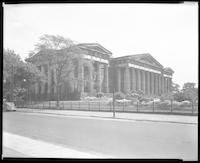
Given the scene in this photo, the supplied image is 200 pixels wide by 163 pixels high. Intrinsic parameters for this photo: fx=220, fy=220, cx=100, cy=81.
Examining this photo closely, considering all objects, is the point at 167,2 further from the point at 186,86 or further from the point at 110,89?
the point at 110,89

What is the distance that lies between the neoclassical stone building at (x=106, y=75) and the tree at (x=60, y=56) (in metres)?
0.11

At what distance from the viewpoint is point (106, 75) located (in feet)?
17.8

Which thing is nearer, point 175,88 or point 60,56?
point 175,88

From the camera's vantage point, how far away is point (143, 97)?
5762mm

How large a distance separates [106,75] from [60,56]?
1.41 metres

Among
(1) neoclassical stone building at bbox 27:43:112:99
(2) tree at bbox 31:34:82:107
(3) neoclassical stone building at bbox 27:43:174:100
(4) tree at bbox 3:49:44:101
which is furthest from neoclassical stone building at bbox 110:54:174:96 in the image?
(4) tree at bbox 3:49:44:101

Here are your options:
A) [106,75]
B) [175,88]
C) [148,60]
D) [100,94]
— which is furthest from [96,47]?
[175,88]

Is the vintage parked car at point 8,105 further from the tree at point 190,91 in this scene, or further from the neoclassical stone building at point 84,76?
the tree at point 190,91

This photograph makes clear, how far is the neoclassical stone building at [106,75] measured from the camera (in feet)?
15.3

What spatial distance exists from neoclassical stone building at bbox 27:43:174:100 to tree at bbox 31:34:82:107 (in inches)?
4.3

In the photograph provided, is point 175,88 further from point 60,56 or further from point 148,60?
point 60,56

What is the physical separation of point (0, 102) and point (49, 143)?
158 centimetres

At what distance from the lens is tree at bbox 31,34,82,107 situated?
491cm

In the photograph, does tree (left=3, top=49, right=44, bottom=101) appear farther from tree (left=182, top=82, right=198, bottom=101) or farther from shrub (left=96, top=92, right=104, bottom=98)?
tree (left=182, top=82, right=198, bottom=101)
